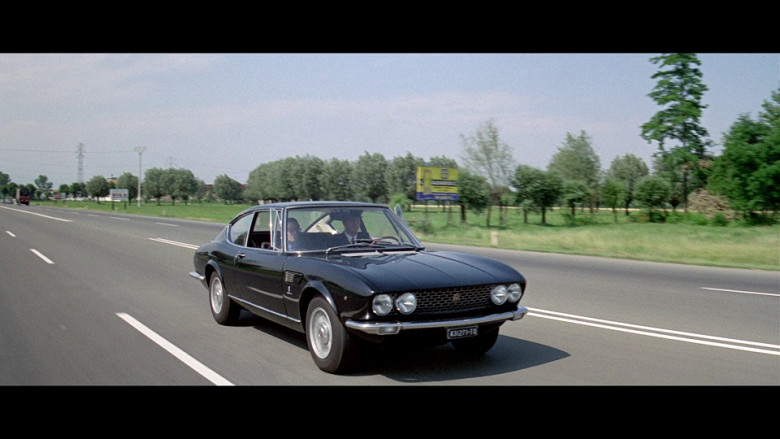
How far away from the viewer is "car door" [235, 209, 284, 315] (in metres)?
6.22

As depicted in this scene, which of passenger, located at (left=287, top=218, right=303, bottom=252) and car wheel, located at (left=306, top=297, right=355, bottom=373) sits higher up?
passenger, located at (left=287, top=218, right=303, bottom=252)

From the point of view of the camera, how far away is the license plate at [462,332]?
16.9 feet

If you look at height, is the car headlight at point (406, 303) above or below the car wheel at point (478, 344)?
above

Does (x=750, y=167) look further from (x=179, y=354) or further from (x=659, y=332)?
(x=179, y=354)

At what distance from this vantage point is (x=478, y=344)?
6.02m

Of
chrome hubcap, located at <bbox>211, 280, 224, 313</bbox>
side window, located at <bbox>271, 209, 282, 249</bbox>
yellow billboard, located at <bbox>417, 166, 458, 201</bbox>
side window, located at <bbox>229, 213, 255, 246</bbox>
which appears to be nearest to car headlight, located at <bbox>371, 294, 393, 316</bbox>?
side window, located at <bbox>271, 209, 282, 249</bbox>

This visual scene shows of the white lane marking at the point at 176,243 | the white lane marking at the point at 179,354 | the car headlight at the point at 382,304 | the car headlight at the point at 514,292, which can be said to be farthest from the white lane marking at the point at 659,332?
the white lane marking at the point at 176,243

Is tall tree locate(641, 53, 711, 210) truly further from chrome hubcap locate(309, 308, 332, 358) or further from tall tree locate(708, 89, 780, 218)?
chrome hubcap locate(309, 308, 332, 358)

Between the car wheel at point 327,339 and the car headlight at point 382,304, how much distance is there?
1.33 feet

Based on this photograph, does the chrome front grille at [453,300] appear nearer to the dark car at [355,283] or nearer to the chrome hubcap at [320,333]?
the dark car at [355,283]

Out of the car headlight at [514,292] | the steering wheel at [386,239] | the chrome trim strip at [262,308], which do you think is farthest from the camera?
the steering wheel at [386,239]

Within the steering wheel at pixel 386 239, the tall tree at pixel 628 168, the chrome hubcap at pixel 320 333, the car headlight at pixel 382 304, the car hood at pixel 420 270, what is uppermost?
the tall tree at pixel 628 168

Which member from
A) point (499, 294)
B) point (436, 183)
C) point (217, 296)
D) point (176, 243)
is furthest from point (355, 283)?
point (436, 183)
